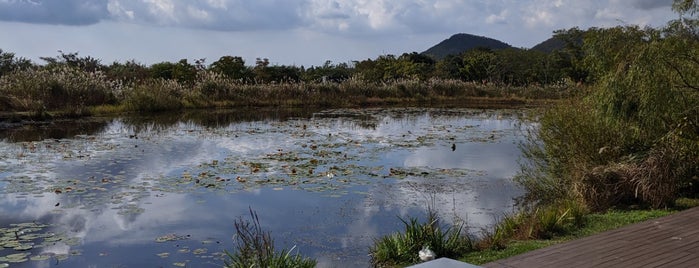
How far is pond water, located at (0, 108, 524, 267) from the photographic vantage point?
709 cm

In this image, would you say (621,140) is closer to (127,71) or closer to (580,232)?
(580,232)

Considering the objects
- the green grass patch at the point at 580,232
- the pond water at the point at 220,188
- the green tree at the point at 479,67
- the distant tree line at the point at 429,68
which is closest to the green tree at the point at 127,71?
the distant tree line at the point at 429,68

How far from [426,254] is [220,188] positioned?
17.3 ft

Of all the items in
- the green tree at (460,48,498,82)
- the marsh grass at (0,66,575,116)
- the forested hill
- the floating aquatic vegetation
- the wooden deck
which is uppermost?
the forested hill

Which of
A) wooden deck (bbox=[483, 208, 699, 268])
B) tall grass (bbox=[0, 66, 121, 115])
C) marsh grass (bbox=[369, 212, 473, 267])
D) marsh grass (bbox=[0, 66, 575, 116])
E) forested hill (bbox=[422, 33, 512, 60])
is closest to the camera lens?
wooden deck (bbox=[483, 208, 699, 268])

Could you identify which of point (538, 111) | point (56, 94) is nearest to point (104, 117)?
point (56, 94)

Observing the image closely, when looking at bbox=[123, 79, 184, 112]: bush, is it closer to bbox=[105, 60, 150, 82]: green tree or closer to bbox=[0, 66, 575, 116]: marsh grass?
bbox=[0, 66, 575, 116]: marsh grass

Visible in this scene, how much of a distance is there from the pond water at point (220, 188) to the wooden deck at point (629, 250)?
2022mm

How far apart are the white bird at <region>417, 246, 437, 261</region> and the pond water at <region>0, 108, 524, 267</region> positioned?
0.84m

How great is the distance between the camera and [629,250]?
18.3ft

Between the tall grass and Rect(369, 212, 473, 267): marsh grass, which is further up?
the tall grass

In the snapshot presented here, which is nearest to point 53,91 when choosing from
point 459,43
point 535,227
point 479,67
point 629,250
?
point 535,227

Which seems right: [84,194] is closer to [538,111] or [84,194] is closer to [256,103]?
[538,111]

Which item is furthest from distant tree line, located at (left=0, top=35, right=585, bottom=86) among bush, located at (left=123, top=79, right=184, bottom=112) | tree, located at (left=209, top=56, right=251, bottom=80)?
bush, located at (left=123, top=79, right=184, bottom=112)
